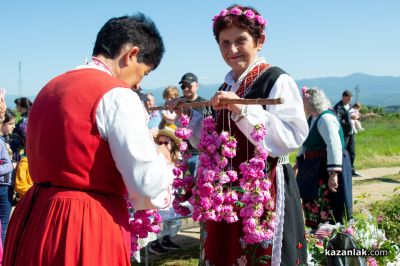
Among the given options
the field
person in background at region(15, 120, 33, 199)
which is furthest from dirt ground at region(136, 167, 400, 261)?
person in background at region(15, 120, 33, 199)

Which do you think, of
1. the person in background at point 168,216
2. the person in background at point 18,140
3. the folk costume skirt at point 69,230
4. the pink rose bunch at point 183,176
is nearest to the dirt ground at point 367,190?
the person in background at point 168,216

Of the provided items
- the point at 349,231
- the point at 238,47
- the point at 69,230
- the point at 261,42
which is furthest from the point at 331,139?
the point at 69,230

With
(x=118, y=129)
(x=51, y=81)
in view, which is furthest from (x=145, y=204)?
(x=51, y=81)

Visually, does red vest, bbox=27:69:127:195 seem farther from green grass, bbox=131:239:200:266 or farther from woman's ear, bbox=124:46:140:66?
green grass, bbox=131:239:200:266

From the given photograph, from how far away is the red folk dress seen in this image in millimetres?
1894

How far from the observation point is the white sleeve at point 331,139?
16.3 feet

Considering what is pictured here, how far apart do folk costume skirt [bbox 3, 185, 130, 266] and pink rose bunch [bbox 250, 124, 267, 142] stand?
2.38ft

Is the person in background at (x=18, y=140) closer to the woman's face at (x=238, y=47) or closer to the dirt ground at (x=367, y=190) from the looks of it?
the dirt ground at (x=367, y=190)

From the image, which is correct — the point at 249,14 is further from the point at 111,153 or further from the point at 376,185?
the point at 376,185

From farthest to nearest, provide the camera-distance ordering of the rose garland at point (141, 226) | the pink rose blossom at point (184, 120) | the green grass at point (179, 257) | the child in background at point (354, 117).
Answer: the child in background at point (354, 117) < the green grass at point (179, 257) < the pink rose blossom at point (184, 120) < the rose garland at point (141, 226)

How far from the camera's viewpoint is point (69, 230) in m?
1.89

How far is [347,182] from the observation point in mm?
5340

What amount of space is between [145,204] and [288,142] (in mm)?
883

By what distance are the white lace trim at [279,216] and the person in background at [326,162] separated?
2411 millimetres
